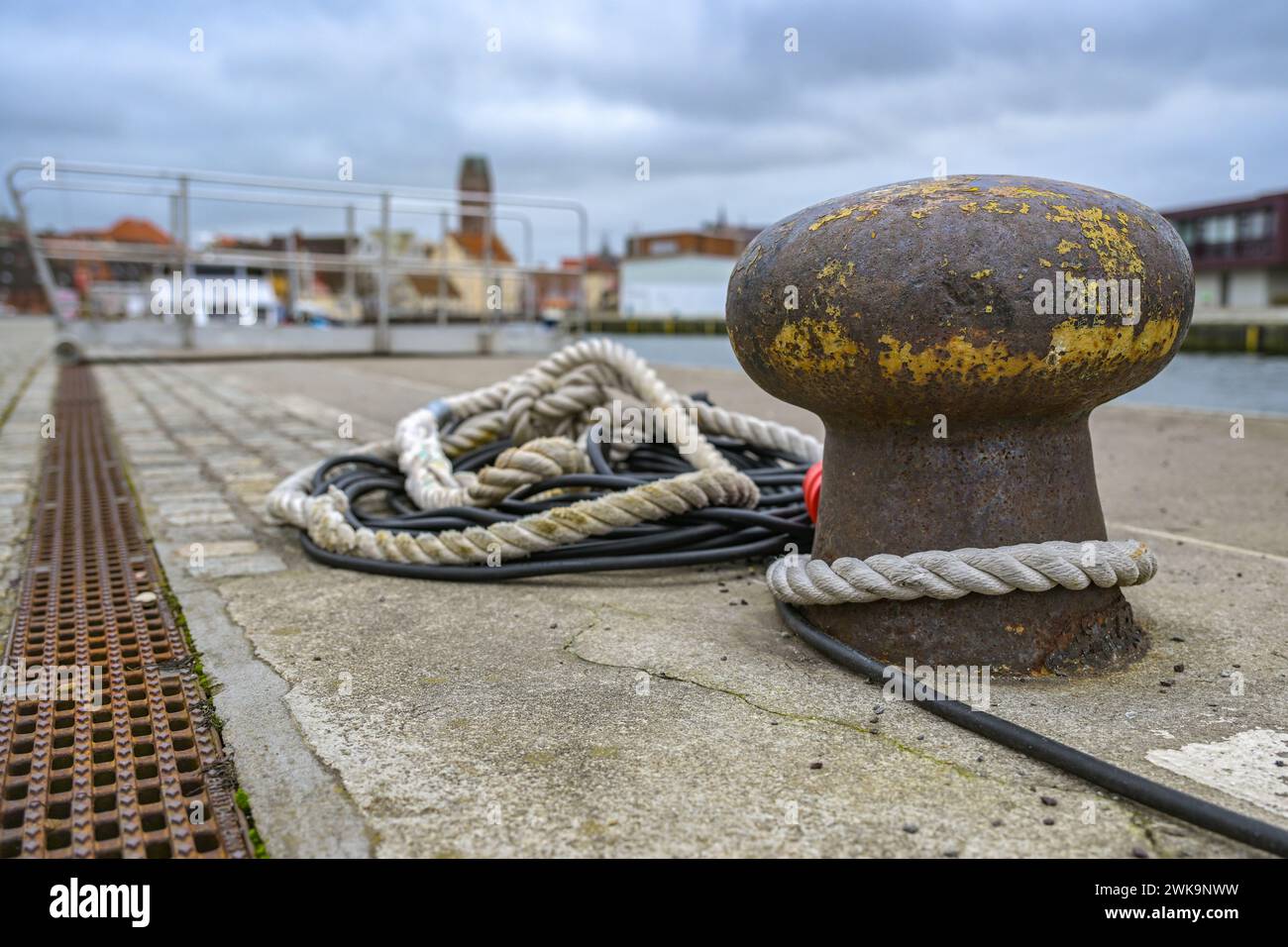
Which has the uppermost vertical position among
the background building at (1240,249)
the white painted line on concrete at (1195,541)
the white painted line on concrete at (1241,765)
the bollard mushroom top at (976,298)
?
the background building at (1240,249)

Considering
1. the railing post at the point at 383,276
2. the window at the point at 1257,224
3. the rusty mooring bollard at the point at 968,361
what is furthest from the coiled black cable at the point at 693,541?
the window at the point at 1257,224

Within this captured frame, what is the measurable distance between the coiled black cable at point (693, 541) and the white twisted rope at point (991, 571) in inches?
6.5

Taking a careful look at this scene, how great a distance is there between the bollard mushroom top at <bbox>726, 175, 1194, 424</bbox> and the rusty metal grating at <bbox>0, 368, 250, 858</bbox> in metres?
1.41

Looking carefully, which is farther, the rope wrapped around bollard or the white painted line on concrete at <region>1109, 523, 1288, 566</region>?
the white painted line on concrete at <region>1109, 523, 1288, 566</region>

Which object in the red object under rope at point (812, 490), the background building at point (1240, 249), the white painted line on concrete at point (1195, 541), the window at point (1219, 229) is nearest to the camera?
the red object under rope at point (812, 490)

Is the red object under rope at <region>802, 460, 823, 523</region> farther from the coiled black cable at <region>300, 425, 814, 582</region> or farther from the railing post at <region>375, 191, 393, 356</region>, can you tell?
the railing post at <region>375, 191, 393, 356</region>

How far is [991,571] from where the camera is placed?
6.73 feet

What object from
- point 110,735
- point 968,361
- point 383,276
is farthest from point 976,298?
point 383,276

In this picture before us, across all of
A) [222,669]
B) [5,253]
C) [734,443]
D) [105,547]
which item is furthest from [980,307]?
[5,253]

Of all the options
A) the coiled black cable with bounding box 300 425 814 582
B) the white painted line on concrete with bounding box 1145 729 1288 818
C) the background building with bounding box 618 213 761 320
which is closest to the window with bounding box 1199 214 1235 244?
the background building with bounding box 618 213 761 320

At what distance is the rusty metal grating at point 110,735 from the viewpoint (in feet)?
5.05

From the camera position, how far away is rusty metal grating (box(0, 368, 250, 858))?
60.6 inches

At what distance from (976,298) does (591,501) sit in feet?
4.54

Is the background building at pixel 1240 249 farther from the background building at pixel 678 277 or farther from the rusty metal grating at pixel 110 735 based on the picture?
the rusty metal grating at pixel 110 735
